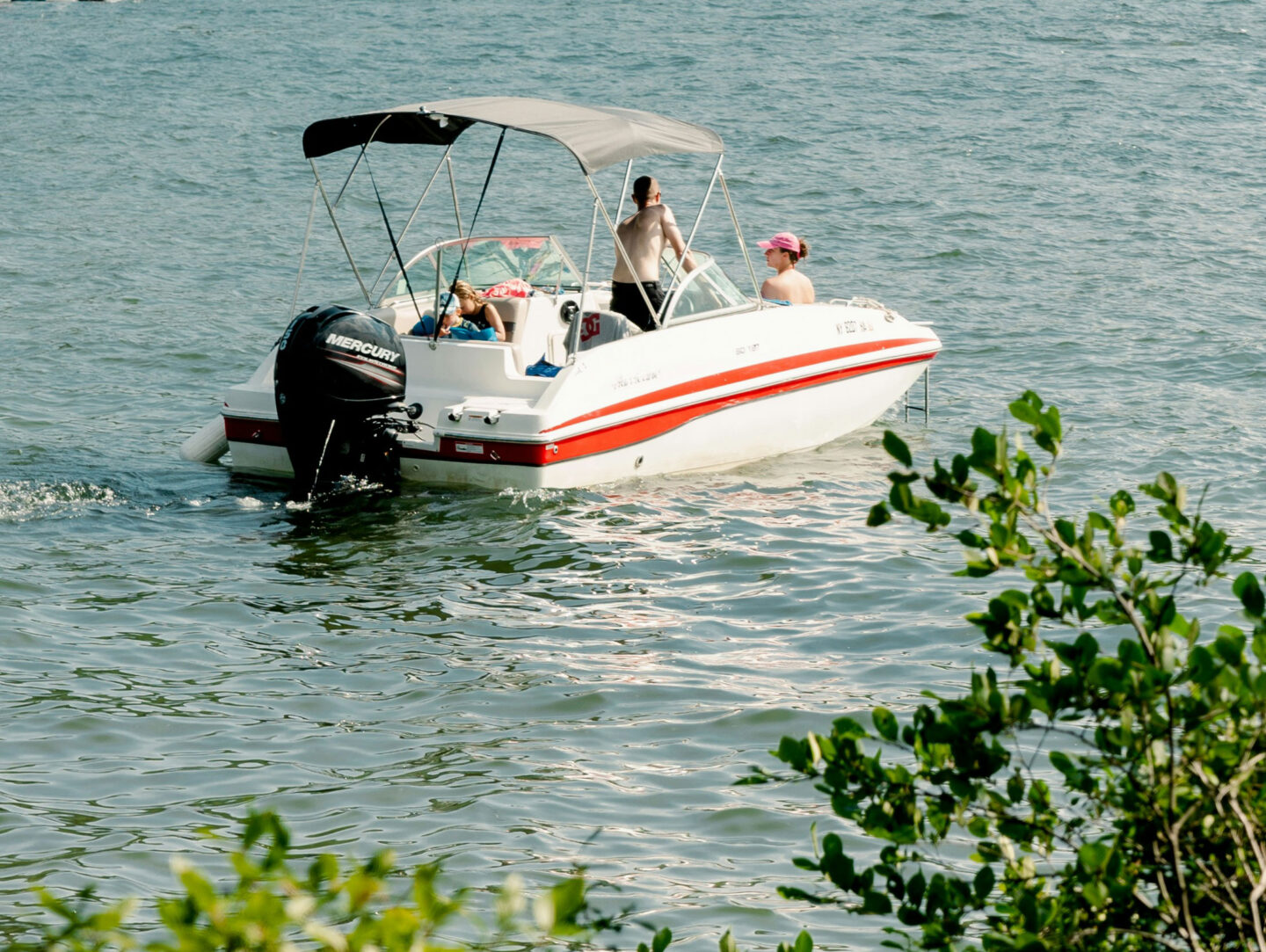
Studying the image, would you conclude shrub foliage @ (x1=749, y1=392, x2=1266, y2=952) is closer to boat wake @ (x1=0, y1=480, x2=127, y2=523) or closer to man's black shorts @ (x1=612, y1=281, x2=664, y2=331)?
boat wake @ (x1=0, y1=480, x2=127, y2=523)

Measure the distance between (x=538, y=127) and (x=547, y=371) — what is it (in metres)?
1.38

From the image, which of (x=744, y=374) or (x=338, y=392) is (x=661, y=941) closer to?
(x=338, y=392)

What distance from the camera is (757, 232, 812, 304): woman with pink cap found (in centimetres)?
1056

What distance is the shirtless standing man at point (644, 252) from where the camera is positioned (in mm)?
9703

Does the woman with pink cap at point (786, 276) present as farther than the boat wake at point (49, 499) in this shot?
Yes

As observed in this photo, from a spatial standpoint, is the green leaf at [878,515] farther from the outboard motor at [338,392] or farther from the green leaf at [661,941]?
the outboard motor at [338,392]

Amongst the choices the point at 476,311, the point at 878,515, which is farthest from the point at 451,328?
the point at 878,515

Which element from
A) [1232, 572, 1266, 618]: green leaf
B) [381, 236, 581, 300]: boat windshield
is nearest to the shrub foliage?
[1232, 572, 1266, 618]: green leaf

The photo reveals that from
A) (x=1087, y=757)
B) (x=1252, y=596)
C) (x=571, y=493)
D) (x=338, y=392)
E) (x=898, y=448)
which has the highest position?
(x=898, y=448)

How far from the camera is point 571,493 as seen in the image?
28.6ft

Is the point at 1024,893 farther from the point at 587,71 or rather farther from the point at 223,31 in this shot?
the point at 223,31

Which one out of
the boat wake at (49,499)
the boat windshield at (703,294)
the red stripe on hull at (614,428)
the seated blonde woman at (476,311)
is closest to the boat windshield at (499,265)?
the seated blonde woman at (476,311)

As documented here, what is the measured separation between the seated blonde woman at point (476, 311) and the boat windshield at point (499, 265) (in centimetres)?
73

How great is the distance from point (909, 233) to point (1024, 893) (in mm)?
14978
